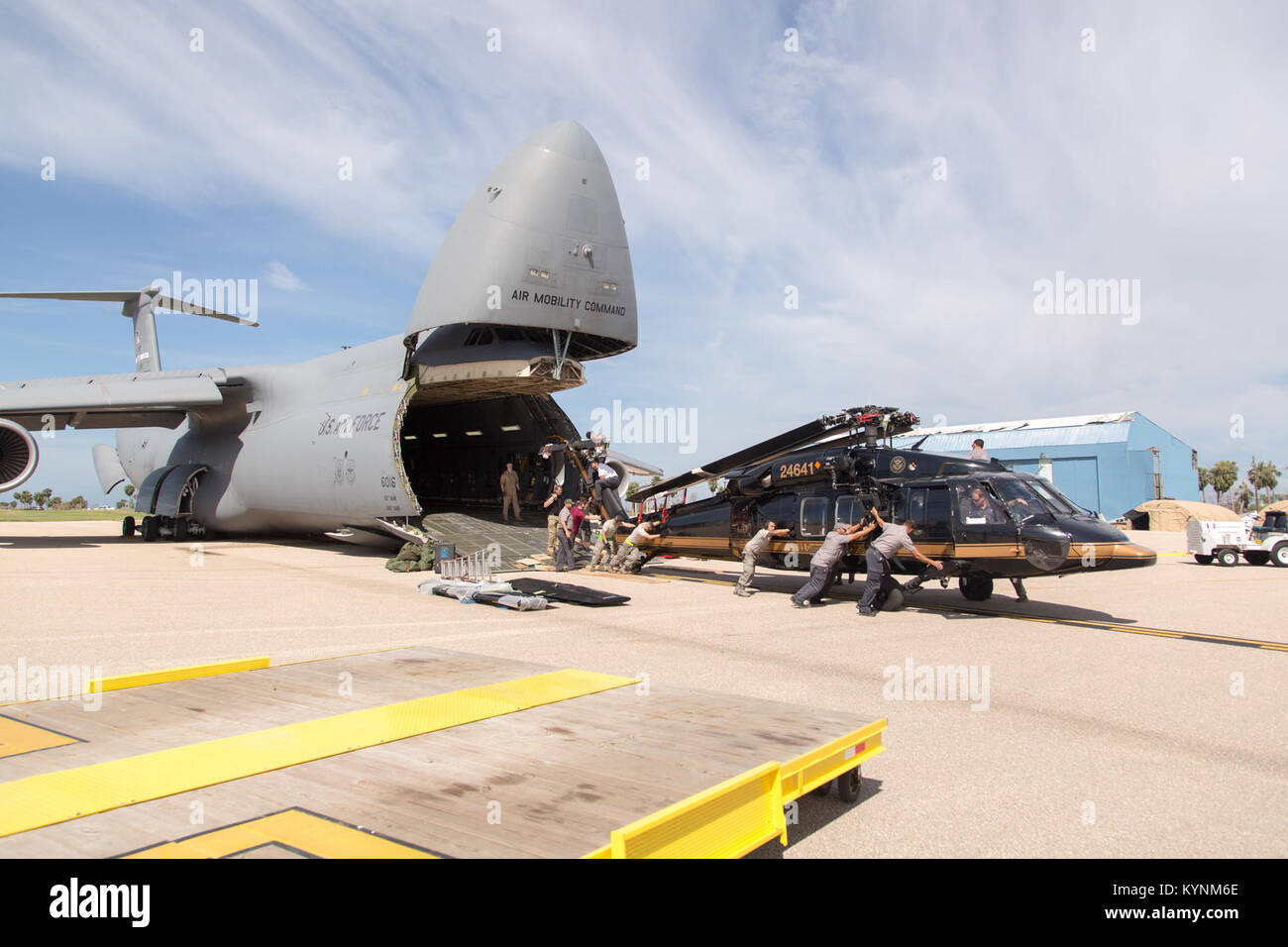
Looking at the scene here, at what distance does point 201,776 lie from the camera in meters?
3.67

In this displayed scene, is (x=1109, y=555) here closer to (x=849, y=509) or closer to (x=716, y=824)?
(x=849, y=509)

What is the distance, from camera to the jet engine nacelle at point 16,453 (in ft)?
60.3

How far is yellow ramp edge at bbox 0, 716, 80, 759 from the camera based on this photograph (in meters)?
4.10

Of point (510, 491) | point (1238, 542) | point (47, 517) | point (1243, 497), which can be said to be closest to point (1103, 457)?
point (1238, 542)

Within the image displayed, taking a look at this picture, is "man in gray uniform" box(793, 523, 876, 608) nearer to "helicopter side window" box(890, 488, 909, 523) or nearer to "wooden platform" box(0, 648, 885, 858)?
"helicopter side window" box(890, 488, 909, 523)

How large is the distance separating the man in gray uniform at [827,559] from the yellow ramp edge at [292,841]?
9977 millimetres

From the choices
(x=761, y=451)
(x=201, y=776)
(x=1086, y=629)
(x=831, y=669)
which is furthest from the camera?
(x=761, y=451)

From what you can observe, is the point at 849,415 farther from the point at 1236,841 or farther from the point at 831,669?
the point at 1236,841

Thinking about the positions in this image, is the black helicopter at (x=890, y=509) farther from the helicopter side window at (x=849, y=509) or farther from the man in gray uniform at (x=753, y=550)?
the man in gray uniform at (x=753, y=550)

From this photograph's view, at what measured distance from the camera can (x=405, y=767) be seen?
3818 millimetres

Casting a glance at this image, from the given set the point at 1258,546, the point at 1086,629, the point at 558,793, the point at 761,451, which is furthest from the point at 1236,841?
the point at 1258,546

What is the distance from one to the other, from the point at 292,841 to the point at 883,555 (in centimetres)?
995

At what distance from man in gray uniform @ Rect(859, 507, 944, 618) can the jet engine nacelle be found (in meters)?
18.6

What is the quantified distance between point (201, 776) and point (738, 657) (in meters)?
5.68
